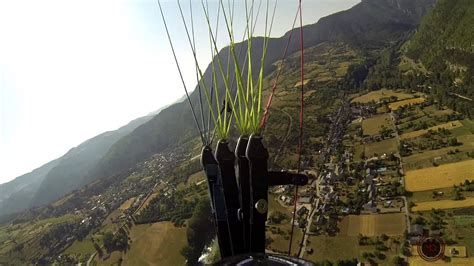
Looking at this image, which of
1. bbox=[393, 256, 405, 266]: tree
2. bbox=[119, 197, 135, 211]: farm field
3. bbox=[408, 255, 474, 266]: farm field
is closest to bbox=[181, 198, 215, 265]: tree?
bbox=[393, 256, 405, 266]: tree

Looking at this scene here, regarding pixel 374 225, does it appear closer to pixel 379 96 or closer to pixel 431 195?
pixel 431 195

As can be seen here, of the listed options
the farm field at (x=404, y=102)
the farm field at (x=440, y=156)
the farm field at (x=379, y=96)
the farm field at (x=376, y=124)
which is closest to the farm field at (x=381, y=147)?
the farm field at (x=440, y=156)

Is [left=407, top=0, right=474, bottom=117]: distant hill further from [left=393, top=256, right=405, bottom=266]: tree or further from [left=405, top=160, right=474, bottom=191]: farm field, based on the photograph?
[left=393, top=256, right=405, bottom=266]: tree

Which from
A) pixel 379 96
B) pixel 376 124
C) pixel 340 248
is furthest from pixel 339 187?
pixel 379 96

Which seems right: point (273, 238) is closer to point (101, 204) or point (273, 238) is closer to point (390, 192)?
point (390, 192)

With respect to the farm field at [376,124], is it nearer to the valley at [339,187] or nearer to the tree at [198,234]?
the valley at [339,187]

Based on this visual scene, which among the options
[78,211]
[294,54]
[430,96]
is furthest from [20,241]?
[294,54]
